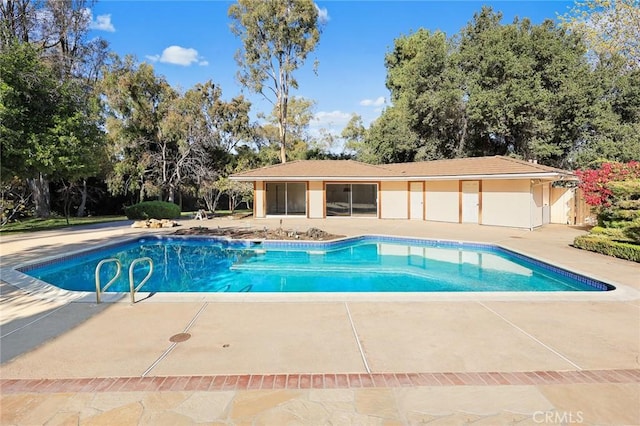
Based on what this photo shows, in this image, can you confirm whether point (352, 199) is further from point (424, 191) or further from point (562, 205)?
point (562, 205)

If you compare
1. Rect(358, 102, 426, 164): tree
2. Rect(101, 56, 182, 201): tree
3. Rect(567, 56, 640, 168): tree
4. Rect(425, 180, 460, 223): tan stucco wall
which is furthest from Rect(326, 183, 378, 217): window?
Rect(567, 56, 640, 168): tree

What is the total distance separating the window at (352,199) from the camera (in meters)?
19.5

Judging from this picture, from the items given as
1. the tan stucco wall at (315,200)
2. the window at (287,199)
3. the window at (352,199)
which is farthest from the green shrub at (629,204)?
the window at (287,199)

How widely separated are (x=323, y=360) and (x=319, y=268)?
20.3 feet

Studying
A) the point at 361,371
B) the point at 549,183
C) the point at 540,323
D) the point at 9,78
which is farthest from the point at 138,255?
the point at 549,183

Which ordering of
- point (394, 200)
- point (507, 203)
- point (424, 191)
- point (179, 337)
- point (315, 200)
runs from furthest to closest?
point (315, 200), point (394, 200), point (424, 191), point (507, 203), point (179, 337)

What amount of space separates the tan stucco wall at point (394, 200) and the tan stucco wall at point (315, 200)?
128 inches

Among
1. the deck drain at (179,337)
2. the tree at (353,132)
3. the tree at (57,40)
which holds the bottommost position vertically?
the deck drain at (179,337)

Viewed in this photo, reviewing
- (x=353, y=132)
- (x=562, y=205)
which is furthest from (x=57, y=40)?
(x=562, y=205)

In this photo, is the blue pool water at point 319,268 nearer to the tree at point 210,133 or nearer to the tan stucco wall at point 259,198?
the tan stucco wall at point 259,198

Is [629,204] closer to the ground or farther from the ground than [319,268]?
farther from the ground

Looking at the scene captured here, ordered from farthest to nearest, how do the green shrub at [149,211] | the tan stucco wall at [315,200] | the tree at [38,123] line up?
the tan stucco wall at [315,200] → the green shrub at [149,211] → the tree at [38,123]

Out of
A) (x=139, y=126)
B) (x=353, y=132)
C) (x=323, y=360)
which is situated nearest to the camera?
(x=323, y=360)

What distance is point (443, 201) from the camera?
1756 centimetres
